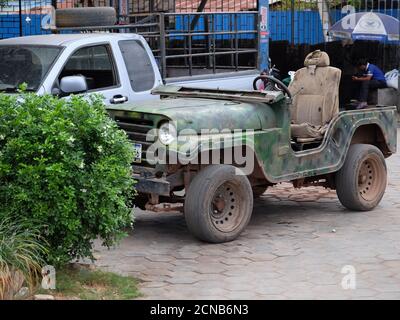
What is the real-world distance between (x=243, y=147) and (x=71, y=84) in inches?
80.4

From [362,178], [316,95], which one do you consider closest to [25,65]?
[316,95]

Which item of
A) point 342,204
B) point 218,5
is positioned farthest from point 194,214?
point 218,5

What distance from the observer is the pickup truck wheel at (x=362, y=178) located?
8.41 m

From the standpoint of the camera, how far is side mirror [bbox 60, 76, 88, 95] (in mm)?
8125

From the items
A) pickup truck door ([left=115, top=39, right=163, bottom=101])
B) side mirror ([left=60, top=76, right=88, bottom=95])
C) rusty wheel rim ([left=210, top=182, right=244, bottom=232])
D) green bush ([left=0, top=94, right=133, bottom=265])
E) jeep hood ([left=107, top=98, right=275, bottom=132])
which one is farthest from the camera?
pickup truck door ([left=115, top=39, right=163, bottom=101])

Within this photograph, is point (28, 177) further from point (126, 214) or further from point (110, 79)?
point (110, 79)

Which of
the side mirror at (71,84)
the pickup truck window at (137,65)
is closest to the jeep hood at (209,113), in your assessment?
the side mirror at (71,84)

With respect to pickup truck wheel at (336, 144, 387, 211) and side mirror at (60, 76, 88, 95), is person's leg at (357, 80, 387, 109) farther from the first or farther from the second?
side mirror at (60, 76, 88, 95)

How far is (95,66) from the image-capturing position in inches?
350

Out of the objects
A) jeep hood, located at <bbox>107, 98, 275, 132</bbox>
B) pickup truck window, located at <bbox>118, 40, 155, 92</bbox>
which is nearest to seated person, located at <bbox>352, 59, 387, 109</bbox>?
pickup truck window, located at <bbox>118, 40, 155, 92</bbox>

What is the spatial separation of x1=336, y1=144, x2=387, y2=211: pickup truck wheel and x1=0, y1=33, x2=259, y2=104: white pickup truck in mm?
2496

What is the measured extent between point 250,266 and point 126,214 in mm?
1316

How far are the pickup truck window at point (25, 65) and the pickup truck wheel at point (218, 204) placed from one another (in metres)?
2.32

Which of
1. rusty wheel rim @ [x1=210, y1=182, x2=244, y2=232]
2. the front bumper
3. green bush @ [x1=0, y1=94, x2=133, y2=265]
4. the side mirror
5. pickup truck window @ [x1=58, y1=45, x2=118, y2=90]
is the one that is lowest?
rusty wheel rim @ [x1=210, y1=182, x2=244, y2=232]
